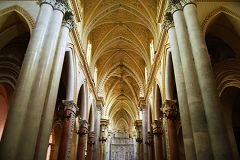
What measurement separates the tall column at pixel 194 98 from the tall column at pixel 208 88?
0.16 metres

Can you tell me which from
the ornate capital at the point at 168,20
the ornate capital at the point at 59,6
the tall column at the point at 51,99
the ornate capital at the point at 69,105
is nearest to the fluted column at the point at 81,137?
→ the ornate capital at the point at 69,105

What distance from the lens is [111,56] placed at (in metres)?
21.6

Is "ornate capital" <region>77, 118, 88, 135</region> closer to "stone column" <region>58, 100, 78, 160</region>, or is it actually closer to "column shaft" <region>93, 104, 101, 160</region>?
"stone column" <region>58, 100, 78, 160</region>

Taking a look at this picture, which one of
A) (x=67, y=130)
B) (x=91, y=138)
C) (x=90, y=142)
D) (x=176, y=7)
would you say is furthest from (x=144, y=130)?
(x=176, y=7)

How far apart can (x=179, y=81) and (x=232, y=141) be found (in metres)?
6.75

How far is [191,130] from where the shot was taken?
277 inches

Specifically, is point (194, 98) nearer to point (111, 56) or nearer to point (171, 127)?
point (171, 127)

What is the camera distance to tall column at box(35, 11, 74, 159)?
22.9 feet

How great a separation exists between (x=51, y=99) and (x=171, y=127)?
620 centimetres

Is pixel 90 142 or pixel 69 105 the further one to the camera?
pixel 90 142

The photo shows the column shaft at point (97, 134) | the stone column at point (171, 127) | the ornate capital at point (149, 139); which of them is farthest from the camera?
the column shaft at point (97, 134)

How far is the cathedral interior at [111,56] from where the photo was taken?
21.5 feet

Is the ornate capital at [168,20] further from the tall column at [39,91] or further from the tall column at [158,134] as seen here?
the tall column at [158,134]

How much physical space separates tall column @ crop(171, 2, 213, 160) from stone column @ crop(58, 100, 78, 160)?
6409 millimetres
